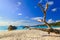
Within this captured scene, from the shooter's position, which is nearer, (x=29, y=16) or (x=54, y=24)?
(x=29, y=16)

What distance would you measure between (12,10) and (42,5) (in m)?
0.89

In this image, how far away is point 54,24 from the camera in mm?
4465

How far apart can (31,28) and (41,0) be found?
1150 millimetres

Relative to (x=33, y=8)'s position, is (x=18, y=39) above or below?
below

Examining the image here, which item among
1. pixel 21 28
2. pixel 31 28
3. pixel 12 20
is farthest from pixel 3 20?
pixel 31 28

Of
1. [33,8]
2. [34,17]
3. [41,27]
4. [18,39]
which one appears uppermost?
[33,8]

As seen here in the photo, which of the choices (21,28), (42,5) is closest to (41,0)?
(42,5)

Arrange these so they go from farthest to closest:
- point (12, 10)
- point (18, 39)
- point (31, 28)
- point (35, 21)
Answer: point (31, 28) → point (35, 21) → point (12, 10) → point (18, 39)

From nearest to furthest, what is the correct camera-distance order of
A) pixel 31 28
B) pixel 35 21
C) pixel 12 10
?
pixel 12 10
pixel 35 21
pixel 31 28

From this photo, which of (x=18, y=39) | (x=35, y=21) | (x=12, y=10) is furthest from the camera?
(x=35, y=21)

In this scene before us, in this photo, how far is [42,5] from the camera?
13.2 feet

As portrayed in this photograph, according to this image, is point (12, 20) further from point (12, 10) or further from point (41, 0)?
point (41, 0)

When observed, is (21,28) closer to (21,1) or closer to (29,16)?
(29,16)

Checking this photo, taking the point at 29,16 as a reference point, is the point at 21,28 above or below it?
below
